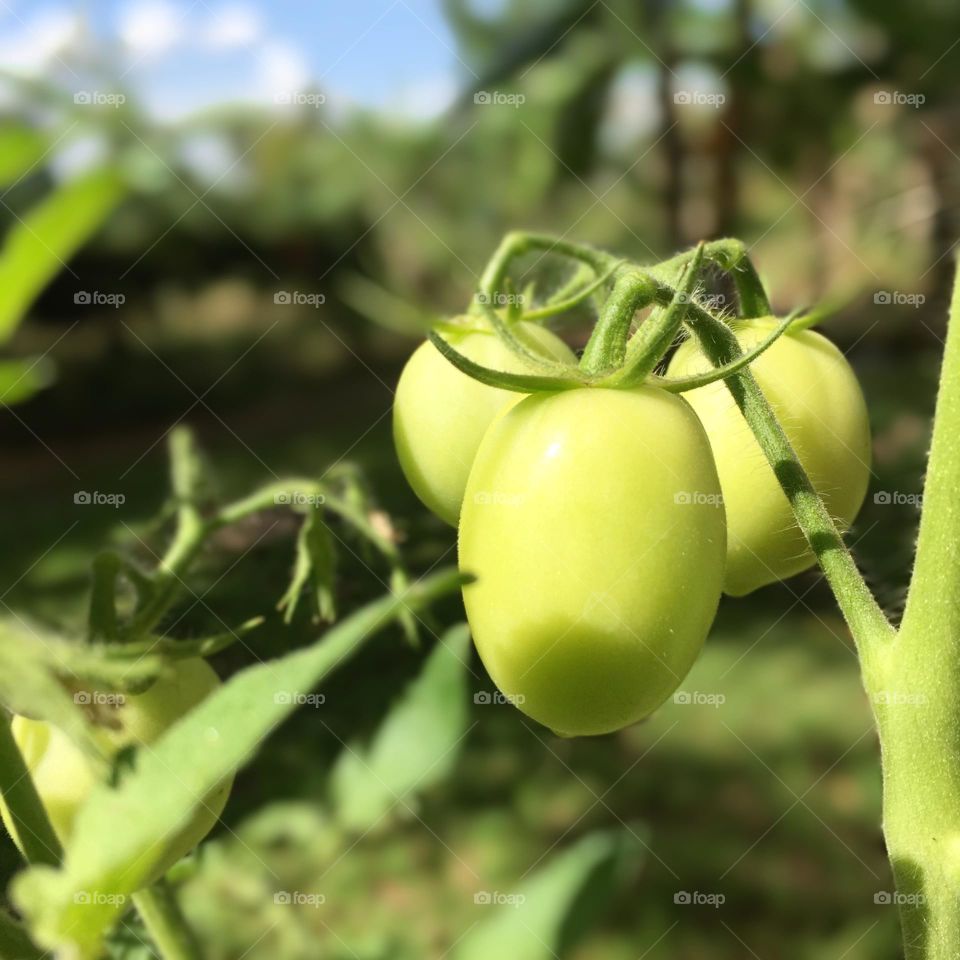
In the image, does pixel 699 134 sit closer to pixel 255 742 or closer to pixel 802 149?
pixel 802 149

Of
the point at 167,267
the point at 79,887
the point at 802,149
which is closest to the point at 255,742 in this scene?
the point at 79,887
